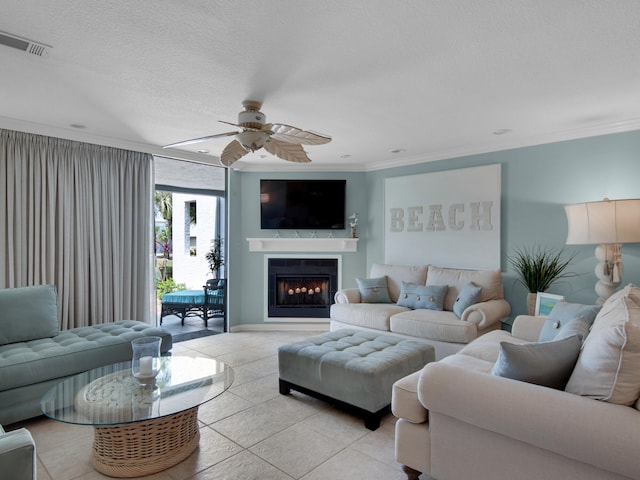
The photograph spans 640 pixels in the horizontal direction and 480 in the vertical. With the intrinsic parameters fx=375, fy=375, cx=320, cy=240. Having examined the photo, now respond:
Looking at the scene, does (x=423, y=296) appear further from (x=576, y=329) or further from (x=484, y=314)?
(x=576, y=329)

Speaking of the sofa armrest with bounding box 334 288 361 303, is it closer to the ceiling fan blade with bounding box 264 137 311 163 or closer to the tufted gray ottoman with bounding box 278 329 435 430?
the tufted gray ottoman with bounding box 278 329 435 430

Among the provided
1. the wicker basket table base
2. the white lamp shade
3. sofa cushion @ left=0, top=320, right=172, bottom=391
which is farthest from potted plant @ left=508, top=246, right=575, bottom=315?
sofa cushion @ left=0, top=320, right=172, bottom=391

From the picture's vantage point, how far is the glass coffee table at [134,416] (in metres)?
2.06

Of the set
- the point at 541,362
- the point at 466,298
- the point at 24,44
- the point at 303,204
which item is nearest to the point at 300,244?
the point at 303,204

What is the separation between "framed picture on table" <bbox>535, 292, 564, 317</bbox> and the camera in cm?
362

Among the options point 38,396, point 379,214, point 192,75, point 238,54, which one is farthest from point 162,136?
point 379,214

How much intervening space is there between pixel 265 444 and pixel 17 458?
1403mm

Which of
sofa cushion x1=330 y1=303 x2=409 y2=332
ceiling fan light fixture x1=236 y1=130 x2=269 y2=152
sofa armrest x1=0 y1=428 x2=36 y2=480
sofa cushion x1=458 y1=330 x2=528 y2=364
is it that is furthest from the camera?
sofa cushion x1=330 y1=303 x2=409 y2=332

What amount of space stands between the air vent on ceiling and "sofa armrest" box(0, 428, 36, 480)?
203 cm

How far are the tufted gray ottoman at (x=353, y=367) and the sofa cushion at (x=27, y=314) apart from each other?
2.14m

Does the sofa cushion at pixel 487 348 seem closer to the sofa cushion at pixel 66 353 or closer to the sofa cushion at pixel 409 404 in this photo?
the sofa cushion at pixel 409 404

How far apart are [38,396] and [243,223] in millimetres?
3440

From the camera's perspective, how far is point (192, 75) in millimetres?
2568

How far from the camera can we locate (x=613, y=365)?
154 cm
